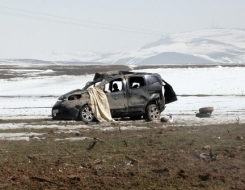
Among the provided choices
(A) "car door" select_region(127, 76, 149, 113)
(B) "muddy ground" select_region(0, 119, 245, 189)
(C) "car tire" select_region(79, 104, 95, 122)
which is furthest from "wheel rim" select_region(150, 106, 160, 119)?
(B) "muddy ground" select_region(0, 119, 245, 189)

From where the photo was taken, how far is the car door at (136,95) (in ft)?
60.5

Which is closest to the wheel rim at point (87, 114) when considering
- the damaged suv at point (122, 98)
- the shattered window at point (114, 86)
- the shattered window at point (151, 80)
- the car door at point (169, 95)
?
the damaged suv at point (122, 98)

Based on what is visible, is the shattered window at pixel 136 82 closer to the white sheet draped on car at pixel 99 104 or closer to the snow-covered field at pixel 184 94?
the white sheet draped on car at pixel 99 104

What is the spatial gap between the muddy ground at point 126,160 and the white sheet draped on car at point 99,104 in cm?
363

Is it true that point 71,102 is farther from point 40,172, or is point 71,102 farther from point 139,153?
point 40,172

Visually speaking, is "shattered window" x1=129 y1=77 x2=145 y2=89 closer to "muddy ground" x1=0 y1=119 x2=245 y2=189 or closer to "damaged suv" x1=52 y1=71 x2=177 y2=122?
"damaged suv" x1=52 y1=71 x2=177 y2=122

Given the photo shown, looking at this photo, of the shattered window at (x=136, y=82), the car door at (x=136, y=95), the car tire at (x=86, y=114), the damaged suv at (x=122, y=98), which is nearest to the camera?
the car tire at (x=86, y=114)

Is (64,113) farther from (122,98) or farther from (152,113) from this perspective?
(152,113)

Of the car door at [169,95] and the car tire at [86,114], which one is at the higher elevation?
the car door at [169,95]

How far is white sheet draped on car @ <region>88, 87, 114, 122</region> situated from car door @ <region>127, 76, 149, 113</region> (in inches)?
39.6

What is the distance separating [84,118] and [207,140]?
6.52 m

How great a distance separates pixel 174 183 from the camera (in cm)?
759

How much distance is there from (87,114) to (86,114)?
4 cm

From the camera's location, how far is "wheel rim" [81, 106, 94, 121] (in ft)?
57.5
